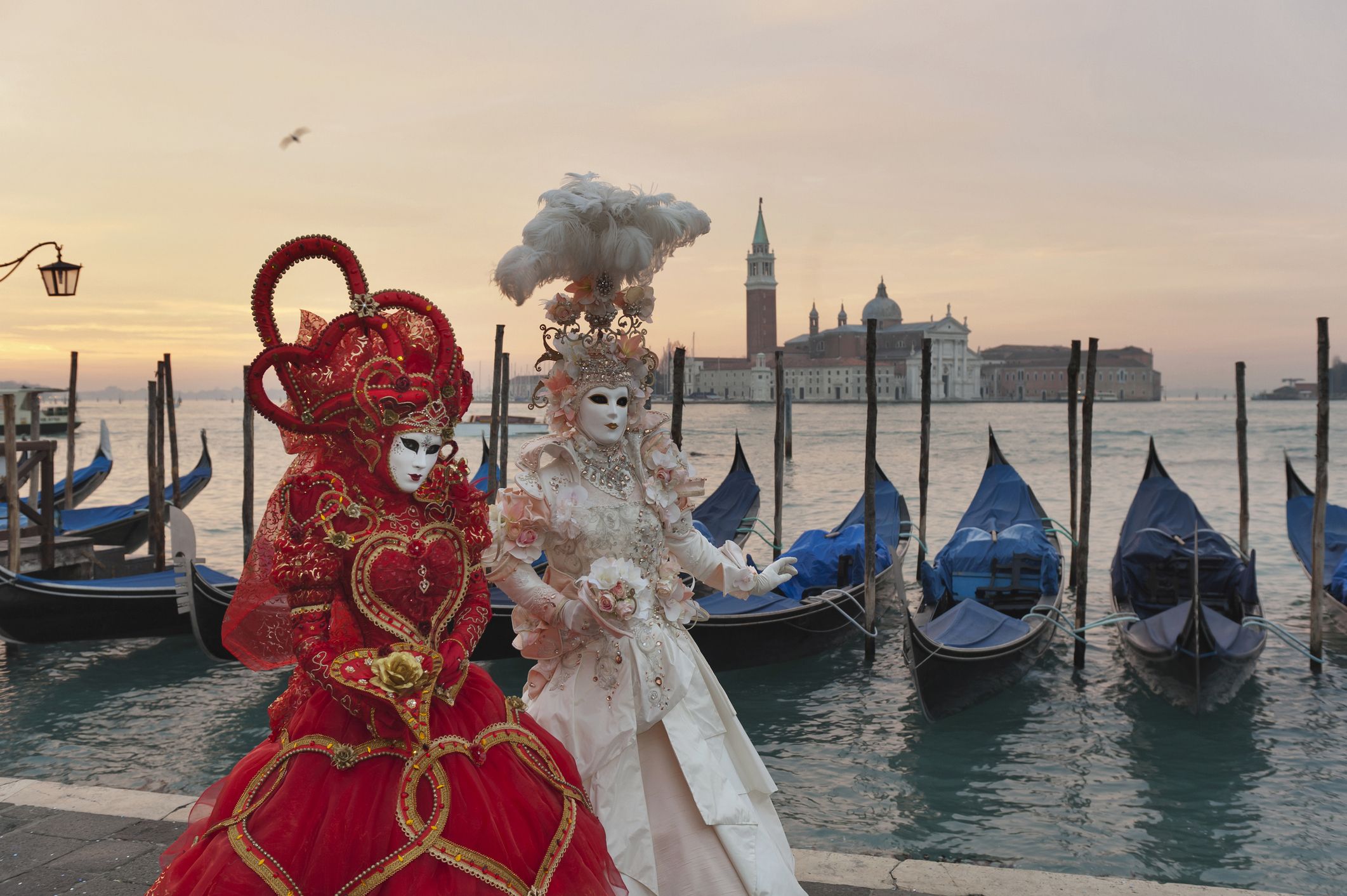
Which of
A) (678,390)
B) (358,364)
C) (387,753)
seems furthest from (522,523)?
(678,390)

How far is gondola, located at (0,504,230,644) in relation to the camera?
7.77m

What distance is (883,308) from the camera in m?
101

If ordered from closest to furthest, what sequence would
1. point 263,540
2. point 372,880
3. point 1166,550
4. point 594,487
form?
point 372,880, point 263,540, point 594,487, point 1166,550

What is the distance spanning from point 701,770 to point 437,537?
0.90 m

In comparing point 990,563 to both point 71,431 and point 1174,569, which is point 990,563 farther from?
point 71,431

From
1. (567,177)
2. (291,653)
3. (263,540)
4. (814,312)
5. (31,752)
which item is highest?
(814,312)

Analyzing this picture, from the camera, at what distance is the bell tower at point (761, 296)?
98.7m

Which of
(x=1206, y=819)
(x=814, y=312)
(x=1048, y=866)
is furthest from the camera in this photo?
(x=814, y=312)

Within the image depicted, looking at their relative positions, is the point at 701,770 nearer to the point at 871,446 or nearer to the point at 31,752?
the point at 31,752

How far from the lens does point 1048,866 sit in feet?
14.4

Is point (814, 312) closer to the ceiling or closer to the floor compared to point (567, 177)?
closer to the ceiling

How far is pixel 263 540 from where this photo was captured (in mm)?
2002

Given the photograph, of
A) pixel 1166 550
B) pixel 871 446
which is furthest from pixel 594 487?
pixel 1166 550

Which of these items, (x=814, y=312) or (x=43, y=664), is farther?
(x=814, y=312)
